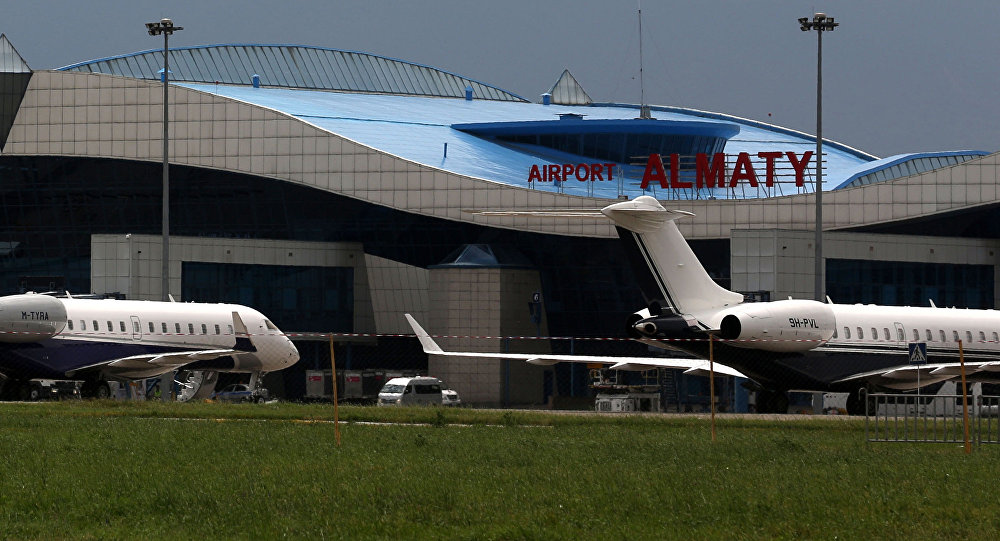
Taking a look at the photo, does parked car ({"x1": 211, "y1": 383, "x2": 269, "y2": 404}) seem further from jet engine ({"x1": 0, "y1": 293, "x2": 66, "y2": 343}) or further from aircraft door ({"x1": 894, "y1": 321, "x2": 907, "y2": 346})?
aircraft door ({"x1": 894, "y1": 321, "x2": 907, "y2": 346})

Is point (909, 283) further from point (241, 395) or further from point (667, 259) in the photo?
point (667, 259)

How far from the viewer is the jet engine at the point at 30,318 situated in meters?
46.2

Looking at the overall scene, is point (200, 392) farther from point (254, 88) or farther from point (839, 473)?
point (254, 88)

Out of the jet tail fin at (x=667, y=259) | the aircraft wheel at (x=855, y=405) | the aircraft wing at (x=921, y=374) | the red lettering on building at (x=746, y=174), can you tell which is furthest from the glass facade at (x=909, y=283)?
the jet tail fin at (x=667, y=259)

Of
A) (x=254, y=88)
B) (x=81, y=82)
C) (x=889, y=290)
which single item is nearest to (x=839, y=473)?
(x=889, y=290)

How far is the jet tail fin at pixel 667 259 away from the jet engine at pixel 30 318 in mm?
18288

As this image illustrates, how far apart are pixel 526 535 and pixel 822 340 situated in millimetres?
27940

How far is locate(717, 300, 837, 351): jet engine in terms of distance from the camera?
40.8 m

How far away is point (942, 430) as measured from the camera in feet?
107

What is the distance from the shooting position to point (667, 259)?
42250 millimetres

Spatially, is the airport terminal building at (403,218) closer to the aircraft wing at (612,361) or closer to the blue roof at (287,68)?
the blue roof at (287,68)

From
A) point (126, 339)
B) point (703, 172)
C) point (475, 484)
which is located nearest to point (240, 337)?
point (126, 339)

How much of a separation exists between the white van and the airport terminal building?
6841 mm

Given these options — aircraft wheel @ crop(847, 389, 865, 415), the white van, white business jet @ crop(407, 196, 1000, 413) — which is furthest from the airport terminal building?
aircraft wheel @ crop(847, 389, 865, 415)
